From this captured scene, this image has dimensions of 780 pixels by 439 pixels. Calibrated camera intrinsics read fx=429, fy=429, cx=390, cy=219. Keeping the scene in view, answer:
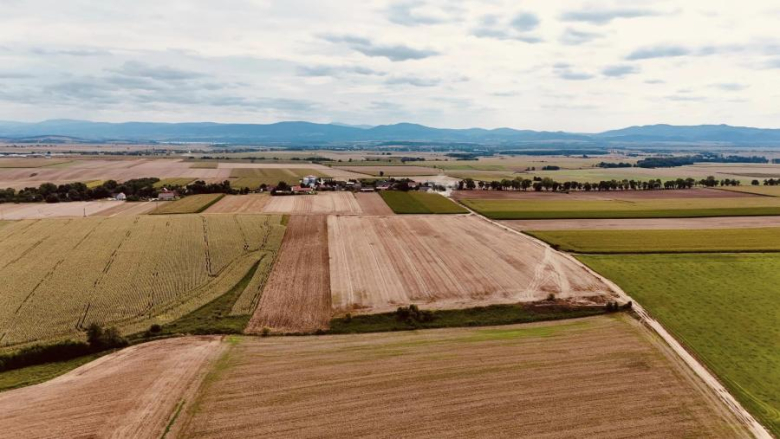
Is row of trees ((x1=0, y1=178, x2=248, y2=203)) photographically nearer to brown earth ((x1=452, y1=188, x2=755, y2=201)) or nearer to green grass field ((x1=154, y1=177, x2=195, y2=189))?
green grass field ((x1=154, y1=177, x2=195, y2=189))

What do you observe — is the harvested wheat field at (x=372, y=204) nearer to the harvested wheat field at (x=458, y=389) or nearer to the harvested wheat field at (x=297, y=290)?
the harvested wheat field at (x=297, y=290)

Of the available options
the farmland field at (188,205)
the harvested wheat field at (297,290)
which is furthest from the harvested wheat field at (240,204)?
the harvested wheat field at (297,290)

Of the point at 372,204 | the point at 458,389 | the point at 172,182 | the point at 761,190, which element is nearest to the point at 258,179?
the point at 172,182

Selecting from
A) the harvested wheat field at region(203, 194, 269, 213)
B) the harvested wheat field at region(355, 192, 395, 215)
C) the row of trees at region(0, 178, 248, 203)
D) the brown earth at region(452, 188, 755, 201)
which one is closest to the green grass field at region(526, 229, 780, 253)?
the harvested wheat field at region(355, 192, 395, 215)

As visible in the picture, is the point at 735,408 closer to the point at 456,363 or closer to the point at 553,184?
the point at 456,363

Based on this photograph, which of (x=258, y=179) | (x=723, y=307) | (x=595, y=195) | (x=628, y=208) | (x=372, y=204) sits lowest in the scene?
(x=723, y=307)

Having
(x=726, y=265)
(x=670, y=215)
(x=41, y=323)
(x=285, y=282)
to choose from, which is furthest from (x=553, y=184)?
(x=41, y=323)

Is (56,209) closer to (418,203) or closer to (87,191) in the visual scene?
(87,191)
